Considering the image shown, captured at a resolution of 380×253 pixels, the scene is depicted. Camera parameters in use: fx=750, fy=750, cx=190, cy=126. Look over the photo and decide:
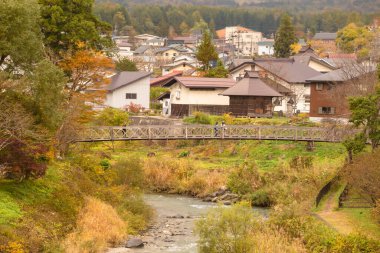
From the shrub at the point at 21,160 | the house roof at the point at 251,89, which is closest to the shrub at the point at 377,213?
the shrub at the point at 21,160

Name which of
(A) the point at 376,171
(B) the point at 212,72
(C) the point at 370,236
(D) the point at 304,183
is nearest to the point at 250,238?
(C) the point at 370,236

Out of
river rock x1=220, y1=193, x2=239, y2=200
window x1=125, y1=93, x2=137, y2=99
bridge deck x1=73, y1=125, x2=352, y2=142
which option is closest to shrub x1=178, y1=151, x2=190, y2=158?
bridge deck x1=73, y1=125, x2=352, y2=142

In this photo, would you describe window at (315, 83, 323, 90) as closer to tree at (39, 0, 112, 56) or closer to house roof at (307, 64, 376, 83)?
house roof at (307, 64, 376, 83)

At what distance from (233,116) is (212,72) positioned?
1455cm

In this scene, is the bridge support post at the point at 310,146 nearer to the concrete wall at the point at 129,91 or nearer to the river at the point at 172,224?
the river at the point at 172,224

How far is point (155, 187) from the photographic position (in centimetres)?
4091

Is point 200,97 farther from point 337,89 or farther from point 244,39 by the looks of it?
point 244,39

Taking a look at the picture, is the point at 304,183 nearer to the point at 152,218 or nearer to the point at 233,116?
the point at 152,218

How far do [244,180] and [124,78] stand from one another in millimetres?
30014

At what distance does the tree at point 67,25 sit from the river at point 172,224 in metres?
8.84

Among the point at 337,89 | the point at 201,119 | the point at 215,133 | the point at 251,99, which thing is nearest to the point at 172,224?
the point at 215,133

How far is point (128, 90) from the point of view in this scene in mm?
66688

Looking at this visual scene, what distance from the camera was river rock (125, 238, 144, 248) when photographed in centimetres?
2702

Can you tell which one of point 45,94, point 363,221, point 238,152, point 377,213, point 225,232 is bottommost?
point 363,221
